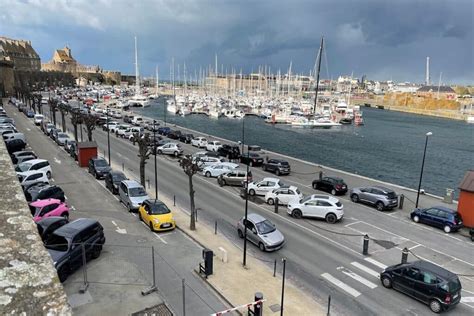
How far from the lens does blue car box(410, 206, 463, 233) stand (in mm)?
22516

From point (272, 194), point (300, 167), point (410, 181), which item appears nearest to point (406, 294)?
point (272, 194)

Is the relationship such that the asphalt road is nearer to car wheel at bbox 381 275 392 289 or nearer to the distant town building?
car wheel at bbox 381 275 392 289

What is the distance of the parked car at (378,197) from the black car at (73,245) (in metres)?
19.8

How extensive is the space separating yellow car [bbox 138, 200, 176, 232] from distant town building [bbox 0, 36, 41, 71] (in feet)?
467

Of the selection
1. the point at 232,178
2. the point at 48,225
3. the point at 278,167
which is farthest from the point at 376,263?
the point at 278,167

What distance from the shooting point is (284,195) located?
87.9 feet

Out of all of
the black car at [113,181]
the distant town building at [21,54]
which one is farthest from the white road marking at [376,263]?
the distant town building at [21,54]

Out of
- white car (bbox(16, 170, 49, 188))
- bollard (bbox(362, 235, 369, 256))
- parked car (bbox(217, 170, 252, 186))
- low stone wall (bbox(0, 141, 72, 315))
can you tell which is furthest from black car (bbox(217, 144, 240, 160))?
low stone wall (bbox(0, 141, 72, 315))

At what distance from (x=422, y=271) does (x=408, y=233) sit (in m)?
8.23

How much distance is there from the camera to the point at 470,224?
2297 cm

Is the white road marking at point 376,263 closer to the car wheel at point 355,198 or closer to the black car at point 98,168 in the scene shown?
the car wheel at point 355,198

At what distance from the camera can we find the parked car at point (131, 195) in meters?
23.3

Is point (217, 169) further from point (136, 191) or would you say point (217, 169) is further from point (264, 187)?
point (136, 191)

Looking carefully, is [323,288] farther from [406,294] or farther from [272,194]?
[272,194]
